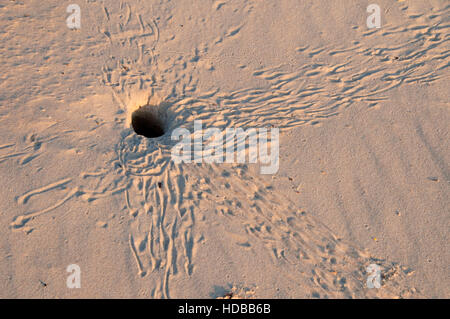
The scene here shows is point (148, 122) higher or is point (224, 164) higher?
point (148, 122)

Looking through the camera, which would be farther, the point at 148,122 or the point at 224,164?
the point at 148,122

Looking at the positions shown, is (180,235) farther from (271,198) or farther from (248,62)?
(248,62)

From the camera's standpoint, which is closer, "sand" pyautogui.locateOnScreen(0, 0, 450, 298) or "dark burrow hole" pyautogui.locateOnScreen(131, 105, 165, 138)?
"sand" pyautogui.locateOnScreen(0, 0, 450, 298)
